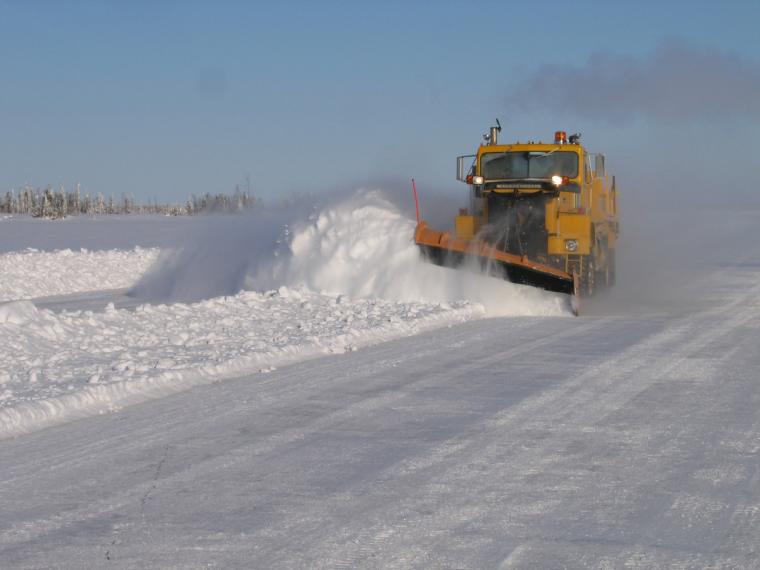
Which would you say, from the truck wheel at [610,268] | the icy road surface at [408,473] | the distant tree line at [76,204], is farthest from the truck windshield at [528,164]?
the distant tree line at [76,204]

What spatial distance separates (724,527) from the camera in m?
4.61

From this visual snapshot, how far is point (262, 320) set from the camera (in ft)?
41.7

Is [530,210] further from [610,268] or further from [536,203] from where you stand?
[610,268]

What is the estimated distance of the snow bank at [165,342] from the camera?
771 centimetres

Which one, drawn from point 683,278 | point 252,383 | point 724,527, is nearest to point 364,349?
point 252,383

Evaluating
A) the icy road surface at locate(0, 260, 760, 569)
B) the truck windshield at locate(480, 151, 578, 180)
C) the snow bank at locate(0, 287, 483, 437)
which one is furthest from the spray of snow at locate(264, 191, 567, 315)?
the icy road surface at locate(0, 260, 760, 569)

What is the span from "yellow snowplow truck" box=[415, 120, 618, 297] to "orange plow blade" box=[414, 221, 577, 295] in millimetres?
16

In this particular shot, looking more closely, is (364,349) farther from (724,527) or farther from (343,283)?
(724,527)

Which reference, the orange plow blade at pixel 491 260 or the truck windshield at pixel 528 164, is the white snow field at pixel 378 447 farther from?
the truck windshield at pixel 528 164

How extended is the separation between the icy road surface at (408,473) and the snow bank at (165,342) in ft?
1.14

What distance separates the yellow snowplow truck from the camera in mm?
15844

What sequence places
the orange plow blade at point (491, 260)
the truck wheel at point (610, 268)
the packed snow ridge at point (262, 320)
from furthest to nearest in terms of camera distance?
the truck wheel at point (610, 268) → the orange plow blade at point (491, 260) → the packed snow ridge at point (262, 320)

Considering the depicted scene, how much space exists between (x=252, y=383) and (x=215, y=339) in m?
2.33

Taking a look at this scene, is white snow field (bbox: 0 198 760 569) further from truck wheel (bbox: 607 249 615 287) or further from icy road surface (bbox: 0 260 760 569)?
truck wheel (bbox: 607 249 615 287)
